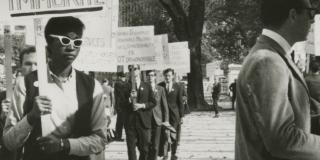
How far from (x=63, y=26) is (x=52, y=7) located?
0.35 meters

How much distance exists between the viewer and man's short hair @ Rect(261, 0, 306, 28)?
118 inches

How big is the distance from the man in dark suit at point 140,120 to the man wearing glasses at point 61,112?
7421mm

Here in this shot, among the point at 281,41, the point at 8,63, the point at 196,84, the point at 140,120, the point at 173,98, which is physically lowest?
the point at 196,84

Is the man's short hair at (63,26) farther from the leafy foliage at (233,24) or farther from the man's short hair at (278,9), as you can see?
the leafy foliage at (233,24)

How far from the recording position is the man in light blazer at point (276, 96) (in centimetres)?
278

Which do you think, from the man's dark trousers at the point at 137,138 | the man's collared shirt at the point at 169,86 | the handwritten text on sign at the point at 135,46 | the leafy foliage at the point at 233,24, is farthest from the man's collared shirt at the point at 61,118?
the leafy foliage at the point at 233,24

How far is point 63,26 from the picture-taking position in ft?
13.4

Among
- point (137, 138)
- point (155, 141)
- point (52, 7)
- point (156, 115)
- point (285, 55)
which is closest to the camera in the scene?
point (285, 55)

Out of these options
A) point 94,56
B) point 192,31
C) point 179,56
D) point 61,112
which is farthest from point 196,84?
point 61,112

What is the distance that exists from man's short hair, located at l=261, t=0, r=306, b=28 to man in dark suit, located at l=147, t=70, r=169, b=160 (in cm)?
880

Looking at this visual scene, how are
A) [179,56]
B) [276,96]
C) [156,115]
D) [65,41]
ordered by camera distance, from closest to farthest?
[276,96] → [65,41] → [156,115] → [179,56]

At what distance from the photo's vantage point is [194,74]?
1427 inches

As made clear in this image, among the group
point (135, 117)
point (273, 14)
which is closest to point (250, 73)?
point (273, 14)

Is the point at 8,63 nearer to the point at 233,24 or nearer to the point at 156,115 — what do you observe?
the point at 156,115
